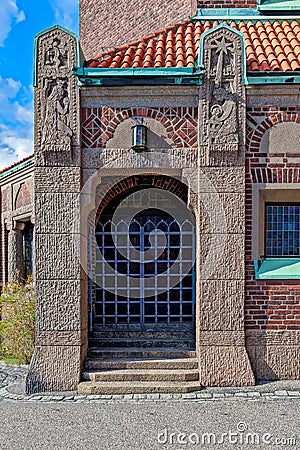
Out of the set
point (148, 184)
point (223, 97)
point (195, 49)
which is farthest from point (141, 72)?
point (148, 184)

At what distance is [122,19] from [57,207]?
698 centimetres

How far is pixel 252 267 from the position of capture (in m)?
7.10

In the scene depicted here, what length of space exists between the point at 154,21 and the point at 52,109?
5.44 metres

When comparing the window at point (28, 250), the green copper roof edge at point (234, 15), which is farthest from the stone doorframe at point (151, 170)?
the window at point (28, 250)

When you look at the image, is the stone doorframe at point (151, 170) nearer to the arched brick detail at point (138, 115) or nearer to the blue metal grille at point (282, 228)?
the arched brick detail at point (138, 115)

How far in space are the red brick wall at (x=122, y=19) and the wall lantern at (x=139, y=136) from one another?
13.5 ft

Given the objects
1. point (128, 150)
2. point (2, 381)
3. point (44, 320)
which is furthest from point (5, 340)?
point (128, 150)

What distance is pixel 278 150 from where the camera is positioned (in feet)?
23.1

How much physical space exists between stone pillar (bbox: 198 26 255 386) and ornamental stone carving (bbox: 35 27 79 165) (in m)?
1.92

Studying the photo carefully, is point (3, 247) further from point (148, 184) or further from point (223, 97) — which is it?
point (223, 97)

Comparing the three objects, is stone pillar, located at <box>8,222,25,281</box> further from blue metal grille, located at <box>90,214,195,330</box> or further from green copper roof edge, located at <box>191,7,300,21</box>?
green copper roof edge, located at <box>191,7,300,21</box>

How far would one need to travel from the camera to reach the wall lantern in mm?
6934

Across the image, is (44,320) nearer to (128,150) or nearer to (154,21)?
(128,150)

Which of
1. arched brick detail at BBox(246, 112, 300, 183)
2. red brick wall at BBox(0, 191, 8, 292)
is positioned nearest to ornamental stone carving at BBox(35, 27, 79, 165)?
arched brick detail at BBox(246, 112, 300, 183)
